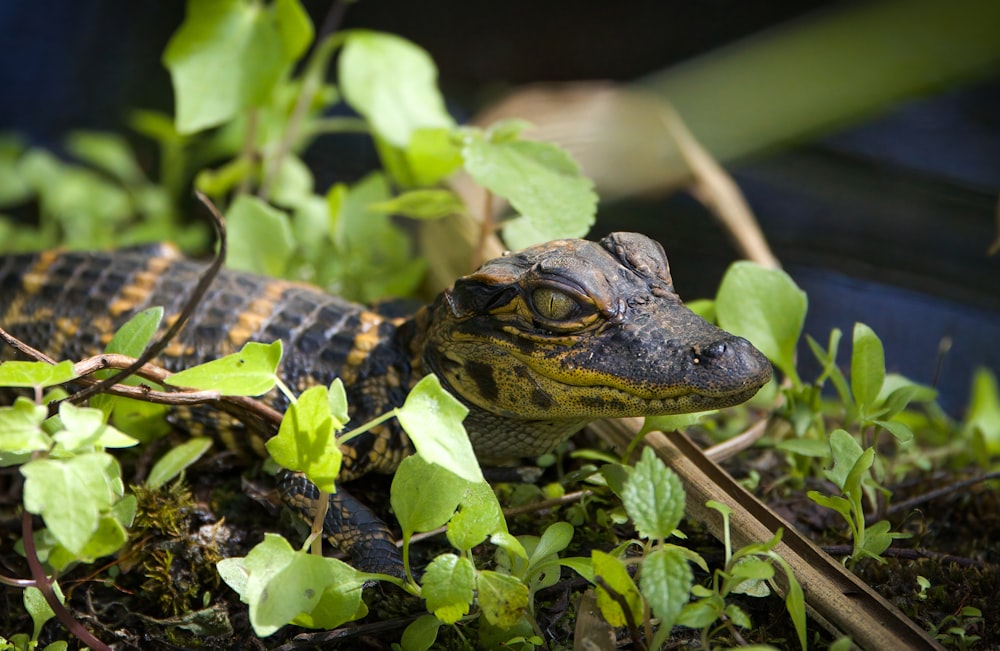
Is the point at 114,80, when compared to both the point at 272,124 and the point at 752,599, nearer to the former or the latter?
the point at 272,124

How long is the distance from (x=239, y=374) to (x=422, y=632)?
66 centimetres

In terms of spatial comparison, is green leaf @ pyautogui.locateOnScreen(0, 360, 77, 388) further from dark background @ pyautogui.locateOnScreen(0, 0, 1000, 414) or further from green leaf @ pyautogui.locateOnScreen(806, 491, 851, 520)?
dark background @ pyautogui.locateOnScreen(0, 0, 1000, 414)

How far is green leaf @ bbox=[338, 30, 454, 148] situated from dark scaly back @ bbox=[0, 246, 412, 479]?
74 cm

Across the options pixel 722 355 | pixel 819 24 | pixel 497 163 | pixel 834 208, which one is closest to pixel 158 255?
pixel 497 163

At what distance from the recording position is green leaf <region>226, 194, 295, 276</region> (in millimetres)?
2955

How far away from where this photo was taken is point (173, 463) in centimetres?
230

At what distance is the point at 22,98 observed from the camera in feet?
16.4

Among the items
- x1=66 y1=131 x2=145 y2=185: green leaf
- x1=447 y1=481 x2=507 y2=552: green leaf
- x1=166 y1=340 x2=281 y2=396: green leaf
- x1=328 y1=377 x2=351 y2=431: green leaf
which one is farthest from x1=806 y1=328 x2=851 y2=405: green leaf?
x1=66 y1=131 x2=145 y2=185: green leaf

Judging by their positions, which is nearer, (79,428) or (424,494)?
(79,428)

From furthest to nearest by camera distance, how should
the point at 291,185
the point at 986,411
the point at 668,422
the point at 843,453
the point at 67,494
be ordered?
the point at 291,185, the point at 986,411, the point at 668,422, the point at 843,453, the point at 67,494

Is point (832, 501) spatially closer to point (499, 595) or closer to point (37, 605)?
point (499, 595)

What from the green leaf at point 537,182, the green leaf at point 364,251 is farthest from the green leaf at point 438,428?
the green leaf at point 364,251

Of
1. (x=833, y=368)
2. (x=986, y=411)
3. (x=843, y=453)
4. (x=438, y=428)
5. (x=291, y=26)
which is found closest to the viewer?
(x=438, y=428)

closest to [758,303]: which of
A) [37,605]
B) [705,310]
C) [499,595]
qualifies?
[705,310]
